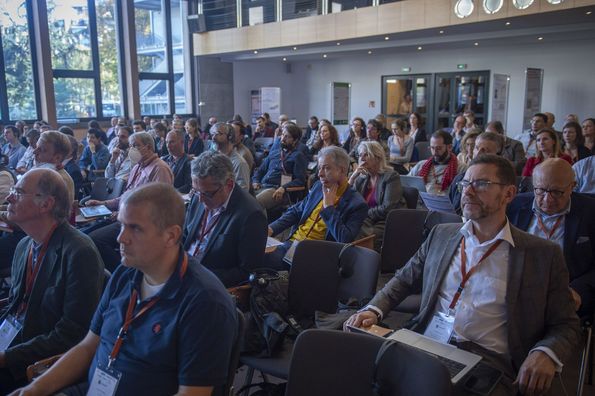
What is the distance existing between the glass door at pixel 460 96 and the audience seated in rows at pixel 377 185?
9034mm

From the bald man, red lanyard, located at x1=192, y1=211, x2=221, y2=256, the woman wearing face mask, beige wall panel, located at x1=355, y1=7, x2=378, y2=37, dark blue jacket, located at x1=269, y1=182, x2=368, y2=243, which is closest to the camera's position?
the bald man

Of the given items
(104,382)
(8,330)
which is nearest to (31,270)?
(8,330)

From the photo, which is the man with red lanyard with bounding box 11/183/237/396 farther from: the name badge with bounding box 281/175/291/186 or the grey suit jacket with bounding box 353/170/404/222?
the name badge with bounding box 281/175/291/186

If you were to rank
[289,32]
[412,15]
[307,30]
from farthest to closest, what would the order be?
1. [289,32]
2. [307,30]
3. [412,15]

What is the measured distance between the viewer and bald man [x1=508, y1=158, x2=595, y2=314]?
2.50 metres

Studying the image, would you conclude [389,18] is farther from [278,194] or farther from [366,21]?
[278,194]

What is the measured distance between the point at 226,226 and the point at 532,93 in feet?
31.1

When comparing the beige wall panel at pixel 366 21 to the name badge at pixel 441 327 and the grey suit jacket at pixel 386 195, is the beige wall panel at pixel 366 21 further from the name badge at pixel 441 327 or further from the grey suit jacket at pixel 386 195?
the name badge at pixel 441 327

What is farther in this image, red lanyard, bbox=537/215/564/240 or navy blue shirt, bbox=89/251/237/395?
red lanyard, bbox=537/215/564/240

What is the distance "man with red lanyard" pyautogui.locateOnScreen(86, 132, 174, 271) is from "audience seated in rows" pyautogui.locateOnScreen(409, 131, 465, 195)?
2534mm

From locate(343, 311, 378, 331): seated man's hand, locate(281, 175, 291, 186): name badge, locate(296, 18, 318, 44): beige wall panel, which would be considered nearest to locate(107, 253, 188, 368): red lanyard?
locate(343, 311, 378, 331): seated man's hand

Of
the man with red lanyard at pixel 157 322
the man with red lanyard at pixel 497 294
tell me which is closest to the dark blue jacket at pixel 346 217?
the man with red lanyard at pixel 497 294

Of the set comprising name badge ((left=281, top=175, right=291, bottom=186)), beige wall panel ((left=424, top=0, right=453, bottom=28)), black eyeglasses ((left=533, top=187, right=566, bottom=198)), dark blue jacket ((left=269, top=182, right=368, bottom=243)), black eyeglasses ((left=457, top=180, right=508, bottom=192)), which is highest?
beige wall panel ((left=424, top=0, right=453, bottom=28))

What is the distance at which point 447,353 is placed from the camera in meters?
1.73
